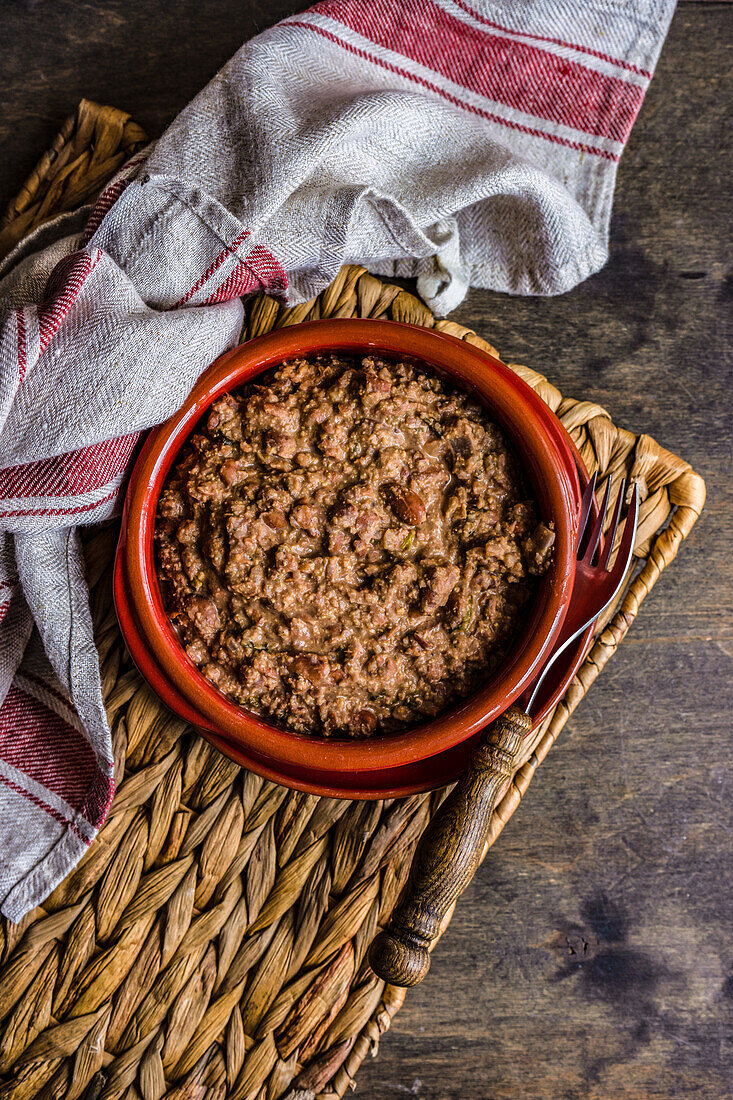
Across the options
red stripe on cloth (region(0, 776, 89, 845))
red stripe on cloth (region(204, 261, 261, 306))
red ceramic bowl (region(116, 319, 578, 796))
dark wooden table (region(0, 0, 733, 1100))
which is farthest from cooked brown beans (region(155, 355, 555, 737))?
dark wooden table (region(0, 0, 733, 1100))

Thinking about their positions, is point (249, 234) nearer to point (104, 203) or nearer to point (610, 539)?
→ point (104, 203)

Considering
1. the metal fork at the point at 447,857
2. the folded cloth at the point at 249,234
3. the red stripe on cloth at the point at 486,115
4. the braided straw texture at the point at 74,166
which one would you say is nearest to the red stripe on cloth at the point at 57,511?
the folded cloth at the point at 249,234

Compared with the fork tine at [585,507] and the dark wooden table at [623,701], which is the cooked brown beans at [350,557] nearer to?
the fork tine at [585,507]

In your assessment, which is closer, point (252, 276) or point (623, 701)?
point (252, 276)

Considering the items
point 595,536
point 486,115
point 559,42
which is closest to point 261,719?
point 595,536

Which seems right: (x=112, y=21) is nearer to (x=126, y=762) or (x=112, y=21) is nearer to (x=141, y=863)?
(x=126, y=762)

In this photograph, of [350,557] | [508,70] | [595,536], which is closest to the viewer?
[350,557]

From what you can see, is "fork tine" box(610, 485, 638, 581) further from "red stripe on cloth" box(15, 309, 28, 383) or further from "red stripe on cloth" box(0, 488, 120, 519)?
"red stripe on cloth" box(15, 309, 28, 383)
